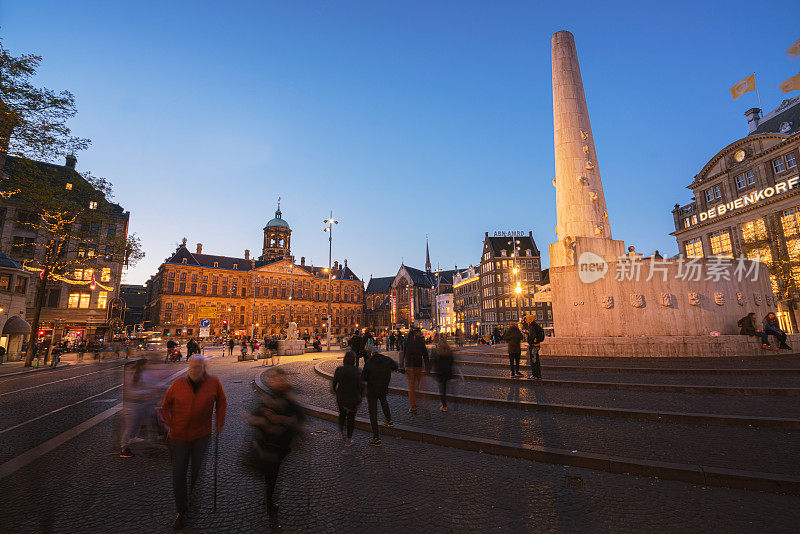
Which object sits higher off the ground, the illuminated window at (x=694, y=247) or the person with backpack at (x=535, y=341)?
the illuminated window at (x=694, y=247)

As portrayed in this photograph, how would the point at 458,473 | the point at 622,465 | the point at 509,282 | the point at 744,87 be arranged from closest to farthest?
the point at 622,465 < the point at 458,473 < the point at 744,87 < the point at 509,282

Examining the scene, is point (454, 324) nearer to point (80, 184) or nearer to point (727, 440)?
point (80, 184)

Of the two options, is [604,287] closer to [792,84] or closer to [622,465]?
[792,84]

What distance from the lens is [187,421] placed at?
3723 millimetres

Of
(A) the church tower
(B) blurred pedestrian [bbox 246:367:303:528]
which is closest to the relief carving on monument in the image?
(B) blurred pedestrian [bbox 246:367:303:528]

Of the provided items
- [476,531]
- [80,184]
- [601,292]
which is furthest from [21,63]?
[601,292]

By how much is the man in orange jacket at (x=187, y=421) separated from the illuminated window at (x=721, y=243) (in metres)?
47.5

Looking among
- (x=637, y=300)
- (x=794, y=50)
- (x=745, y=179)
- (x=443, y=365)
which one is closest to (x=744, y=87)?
(x=794, y=50)

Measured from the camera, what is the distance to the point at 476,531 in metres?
3.42

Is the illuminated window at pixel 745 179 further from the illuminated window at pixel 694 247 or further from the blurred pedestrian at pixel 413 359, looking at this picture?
the blurred pedestrian at pixel 413 359

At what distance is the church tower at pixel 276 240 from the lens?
10544cm

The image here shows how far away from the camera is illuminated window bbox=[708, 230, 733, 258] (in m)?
37.2

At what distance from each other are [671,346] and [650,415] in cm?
943

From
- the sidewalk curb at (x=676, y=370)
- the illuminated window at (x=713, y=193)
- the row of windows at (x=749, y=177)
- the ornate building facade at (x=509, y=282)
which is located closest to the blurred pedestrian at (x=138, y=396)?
the sidewalk curb at (x=676, y=370)
